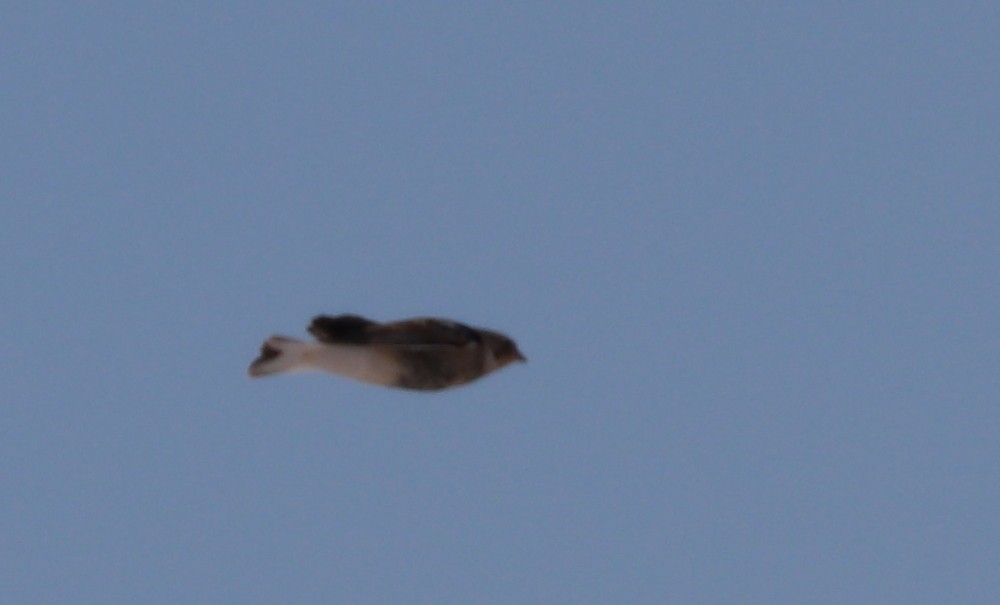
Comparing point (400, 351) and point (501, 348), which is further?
point (501, 348)

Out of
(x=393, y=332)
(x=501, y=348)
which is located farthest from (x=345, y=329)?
(x=501, y=348)

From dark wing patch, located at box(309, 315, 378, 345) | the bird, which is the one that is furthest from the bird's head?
dark wing patch, located at box(309, 315, 378, 345)

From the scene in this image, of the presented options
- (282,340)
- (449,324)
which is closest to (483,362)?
(449,324)

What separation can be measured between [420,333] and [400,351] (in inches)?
11.3

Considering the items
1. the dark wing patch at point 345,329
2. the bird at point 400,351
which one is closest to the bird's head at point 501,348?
the bird at point 400,351

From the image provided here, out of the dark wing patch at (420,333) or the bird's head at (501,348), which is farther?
the bird's head at (501,348)

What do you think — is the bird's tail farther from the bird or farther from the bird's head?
the bird's head

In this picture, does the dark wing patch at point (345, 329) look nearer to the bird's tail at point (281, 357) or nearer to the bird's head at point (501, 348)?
the bird's tail at point (281, 357)

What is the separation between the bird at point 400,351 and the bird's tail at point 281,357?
0.02 metres

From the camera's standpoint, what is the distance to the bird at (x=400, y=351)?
61.4 ft

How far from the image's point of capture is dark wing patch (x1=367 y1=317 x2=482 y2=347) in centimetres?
1870

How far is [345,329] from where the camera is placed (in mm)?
18812

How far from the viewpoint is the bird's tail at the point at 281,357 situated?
19.1m

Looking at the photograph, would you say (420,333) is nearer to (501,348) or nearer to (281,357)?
(501,348)
